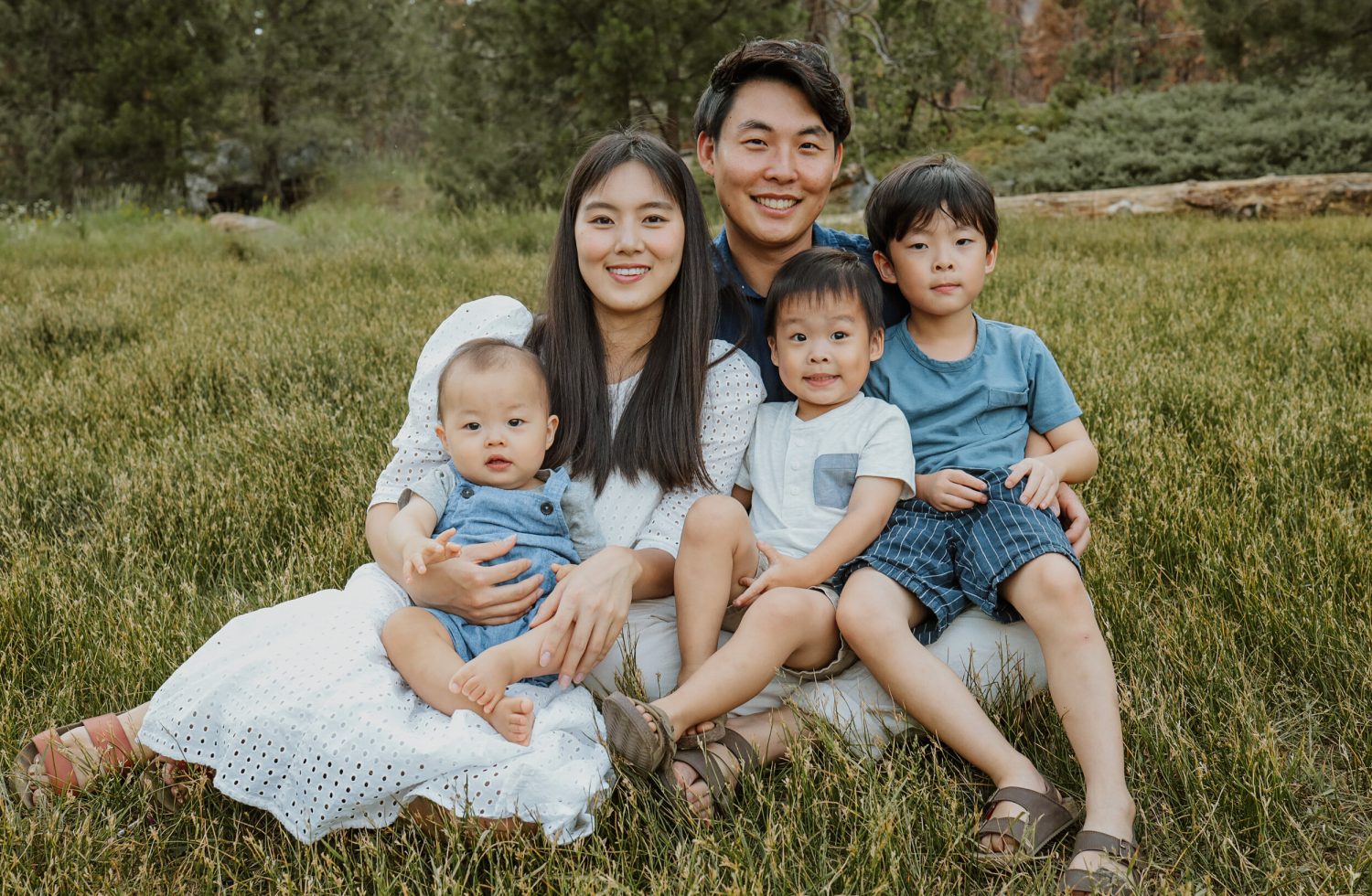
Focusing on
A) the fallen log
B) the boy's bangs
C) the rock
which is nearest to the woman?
the boy's bangs

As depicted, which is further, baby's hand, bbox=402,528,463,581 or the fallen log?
the fallen log

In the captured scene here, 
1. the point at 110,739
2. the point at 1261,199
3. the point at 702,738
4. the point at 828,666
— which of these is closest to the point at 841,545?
the point at 828,666

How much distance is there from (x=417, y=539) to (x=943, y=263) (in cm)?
159

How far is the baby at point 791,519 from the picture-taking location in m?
2.21

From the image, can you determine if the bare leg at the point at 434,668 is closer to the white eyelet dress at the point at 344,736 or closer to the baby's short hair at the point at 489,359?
the white eyelet dress at the point at 344,736

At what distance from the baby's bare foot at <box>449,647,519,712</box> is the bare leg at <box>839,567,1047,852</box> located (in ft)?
2.69

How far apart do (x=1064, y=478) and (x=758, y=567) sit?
2.87ft

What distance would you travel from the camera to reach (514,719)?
203 centimetres

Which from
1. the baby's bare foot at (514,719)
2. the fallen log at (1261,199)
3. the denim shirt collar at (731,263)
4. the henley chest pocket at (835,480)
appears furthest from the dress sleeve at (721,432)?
the fallen log at (1261,199)

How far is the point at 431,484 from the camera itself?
2.56 metres

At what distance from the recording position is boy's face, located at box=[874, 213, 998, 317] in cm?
272

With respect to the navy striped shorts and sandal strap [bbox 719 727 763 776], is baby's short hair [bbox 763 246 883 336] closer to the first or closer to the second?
the navy striped shorts

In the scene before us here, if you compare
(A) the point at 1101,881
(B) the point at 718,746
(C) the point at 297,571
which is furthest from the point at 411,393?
(A) the point at 1101,881

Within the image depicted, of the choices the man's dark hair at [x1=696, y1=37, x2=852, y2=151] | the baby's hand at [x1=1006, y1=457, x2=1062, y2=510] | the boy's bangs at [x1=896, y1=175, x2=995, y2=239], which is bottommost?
the baby's hand at [x1=1006, y1=457, x2=1062, y2=510]
